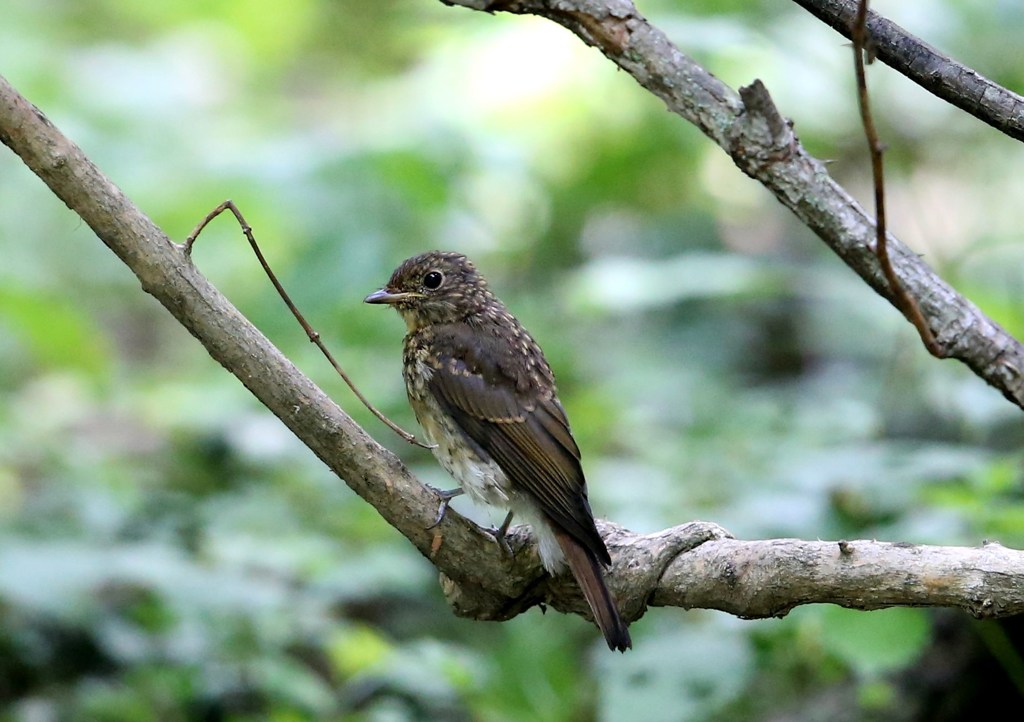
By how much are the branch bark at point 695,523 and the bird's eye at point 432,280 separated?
1.06 meters

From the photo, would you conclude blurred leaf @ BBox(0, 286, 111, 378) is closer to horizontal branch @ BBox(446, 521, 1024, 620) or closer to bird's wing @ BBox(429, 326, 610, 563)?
bird's wing @ BBox(429, 326, 610, 563)

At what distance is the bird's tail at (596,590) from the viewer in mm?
2691

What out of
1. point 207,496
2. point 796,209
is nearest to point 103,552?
point 207,496

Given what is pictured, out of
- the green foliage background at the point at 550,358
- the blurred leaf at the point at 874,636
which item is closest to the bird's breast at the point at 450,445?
the green foliage background at the point at 550,358

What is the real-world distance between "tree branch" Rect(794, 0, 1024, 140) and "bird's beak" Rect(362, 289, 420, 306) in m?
1.57

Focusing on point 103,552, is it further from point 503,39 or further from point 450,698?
point 503,39

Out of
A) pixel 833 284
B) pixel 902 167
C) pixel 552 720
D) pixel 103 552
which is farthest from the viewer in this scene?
pixel 902 167

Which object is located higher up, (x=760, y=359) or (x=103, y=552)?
(x=760, y=359)

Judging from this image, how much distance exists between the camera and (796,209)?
261cm

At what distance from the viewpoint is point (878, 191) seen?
7.13 ft

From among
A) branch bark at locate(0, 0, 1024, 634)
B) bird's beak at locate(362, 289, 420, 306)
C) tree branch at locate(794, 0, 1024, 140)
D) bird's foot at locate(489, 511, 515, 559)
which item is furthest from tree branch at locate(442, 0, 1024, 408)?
bird's beak at locate(362, 289, 420, 306)

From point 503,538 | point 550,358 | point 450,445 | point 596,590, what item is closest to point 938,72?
point 596,590

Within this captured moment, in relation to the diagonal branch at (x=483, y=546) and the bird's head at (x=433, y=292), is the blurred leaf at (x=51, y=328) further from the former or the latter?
the diagonal branch at (x=483, y=546)

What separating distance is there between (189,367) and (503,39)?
8.95ft
